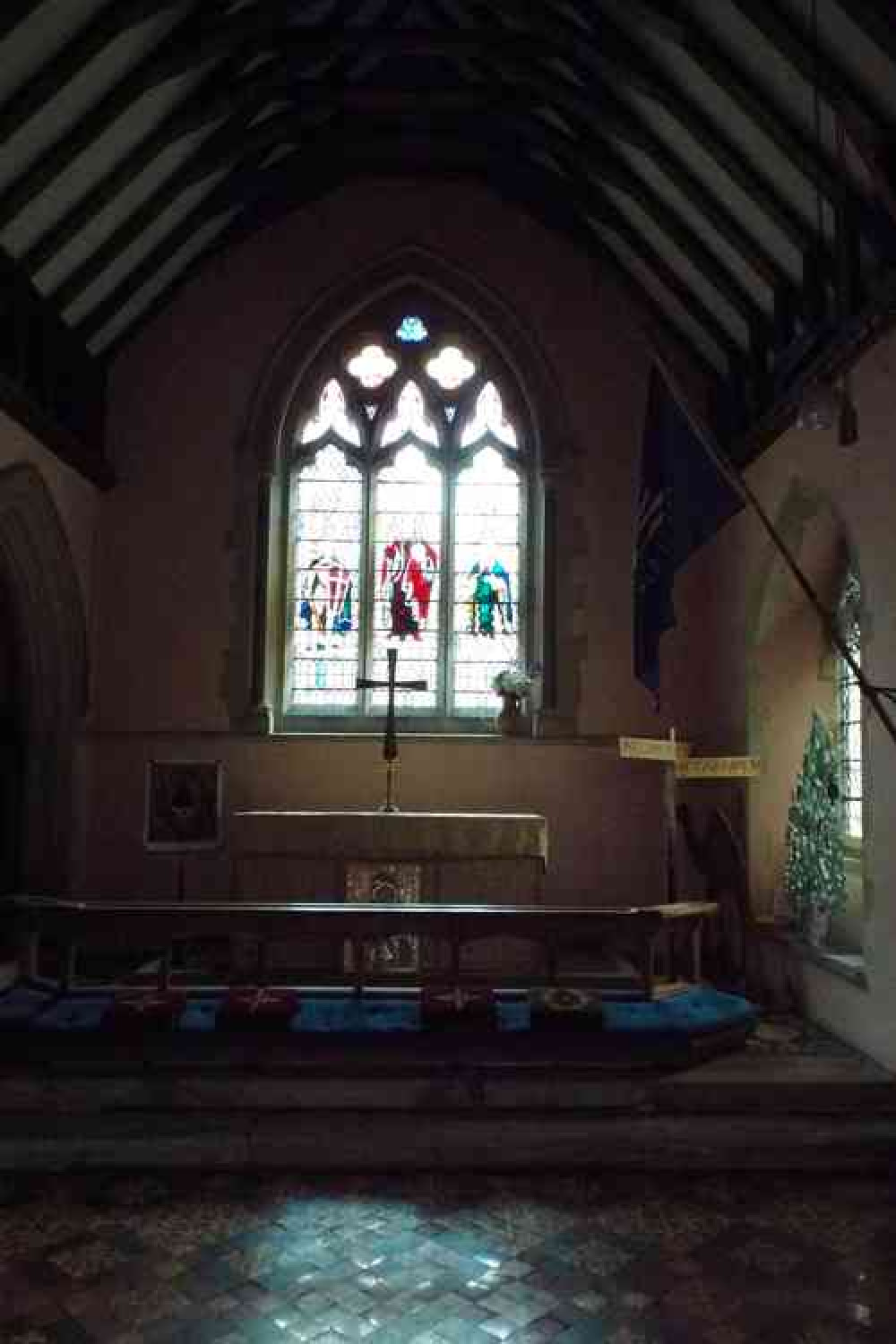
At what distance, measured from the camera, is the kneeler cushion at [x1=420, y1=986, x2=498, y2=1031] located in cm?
462

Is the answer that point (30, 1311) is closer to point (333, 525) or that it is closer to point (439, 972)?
point (439, 972)

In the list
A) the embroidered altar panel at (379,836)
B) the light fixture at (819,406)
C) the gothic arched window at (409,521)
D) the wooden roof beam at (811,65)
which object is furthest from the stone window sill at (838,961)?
the wooden roof beam at (811,65)

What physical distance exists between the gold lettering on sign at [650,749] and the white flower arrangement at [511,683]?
1537mm

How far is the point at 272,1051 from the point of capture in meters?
4.56

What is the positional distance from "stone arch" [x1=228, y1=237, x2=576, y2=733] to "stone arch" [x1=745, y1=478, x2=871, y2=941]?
1.48 m

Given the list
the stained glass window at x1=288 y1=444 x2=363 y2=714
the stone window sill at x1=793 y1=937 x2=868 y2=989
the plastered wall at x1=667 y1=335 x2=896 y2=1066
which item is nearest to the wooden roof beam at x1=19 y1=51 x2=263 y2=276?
the stained glass window at x1=288 y1=444 x2=363 y2=714

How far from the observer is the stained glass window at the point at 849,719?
6.00 metres

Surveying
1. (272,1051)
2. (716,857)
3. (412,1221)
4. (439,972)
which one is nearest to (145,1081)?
(272,1051)

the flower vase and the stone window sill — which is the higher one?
the flower vase

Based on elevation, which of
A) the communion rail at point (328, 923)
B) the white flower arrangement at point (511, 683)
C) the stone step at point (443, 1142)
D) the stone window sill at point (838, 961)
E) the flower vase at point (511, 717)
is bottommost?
the stone step at point (443, 1142)

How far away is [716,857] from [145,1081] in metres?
3.52

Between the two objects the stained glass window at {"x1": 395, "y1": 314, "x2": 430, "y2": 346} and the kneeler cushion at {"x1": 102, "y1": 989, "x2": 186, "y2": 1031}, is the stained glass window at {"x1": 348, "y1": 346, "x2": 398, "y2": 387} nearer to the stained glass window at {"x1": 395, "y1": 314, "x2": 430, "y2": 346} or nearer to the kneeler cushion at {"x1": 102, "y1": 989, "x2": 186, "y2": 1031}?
the stained glass window at {"x1": 395, "y1": 314, "x2": 430, "y2": 346}

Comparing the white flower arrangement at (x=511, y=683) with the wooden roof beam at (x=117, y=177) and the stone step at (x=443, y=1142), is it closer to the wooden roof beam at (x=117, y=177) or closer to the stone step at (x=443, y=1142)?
the stone step at (x=443, y=1142)

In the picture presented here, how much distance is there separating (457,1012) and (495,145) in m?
5.88
